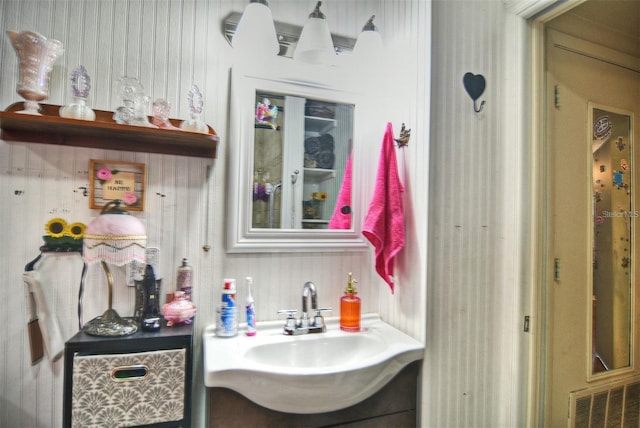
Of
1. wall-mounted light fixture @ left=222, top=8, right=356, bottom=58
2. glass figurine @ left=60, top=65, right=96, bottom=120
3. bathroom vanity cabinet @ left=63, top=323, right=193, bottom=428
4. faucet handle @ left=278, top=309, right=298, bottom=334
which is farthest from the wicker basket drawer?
wall-mounted light fixture @ left=222, top=8, right=356, bottom=58

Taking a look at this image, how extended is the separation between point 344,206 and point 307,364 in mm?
670

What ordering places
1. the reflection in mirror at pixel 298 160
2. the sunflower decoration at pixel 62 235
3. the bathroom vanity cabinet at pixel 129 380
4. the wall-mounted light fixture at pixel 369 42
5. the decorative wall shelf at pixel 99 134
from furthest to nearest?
the wall-mounted light fixture at pixel 369 42
the reflection in mirror at pixel 298 160
the sunflower decoration at pixel 62 235
the decorative wall shelf at pixel 99 134
the bathroom vanity cabinet at pixel 129 380

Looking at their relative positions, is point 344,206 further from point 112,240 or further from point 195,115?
point 112,240

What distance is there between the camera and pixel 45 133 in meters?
1.12

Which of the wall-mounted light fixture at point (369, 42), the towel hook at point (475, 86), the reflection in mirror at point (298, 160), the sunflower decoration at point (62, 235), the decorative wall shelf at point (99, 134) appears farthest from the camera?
the wall-mounted light fixture at point (369, 42)

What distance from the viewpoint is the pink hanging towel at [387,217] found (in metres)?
1.27

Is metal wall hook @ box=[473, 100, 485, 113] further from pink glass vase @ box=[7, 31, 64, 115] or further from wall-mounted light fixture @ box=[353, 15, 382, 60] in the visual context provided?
pink glass vase @ box=[7, 31, 64, 115]

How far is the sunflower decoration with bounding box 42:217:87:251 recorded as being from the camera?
1.14 m

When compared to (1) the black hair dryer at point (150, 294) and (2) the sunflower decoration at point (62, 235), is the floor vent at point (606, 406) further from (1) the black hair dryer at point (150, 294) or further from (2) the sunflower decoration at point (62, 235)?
(2) the sunflower decoration at point (62, 235)

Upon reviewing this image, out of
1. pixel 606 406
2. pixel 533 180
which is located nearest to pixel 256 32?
pixel 533 180

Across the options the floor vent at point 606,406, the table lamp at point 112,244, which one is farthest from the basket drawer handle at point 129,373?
the floor vent at point 606,406

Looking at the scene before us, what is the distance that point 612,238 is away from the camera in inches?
51.4

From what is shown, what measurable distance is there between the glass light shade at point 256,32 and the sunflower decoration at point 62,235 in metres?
0.91

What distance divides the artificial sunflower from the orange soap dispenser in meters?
1.06
